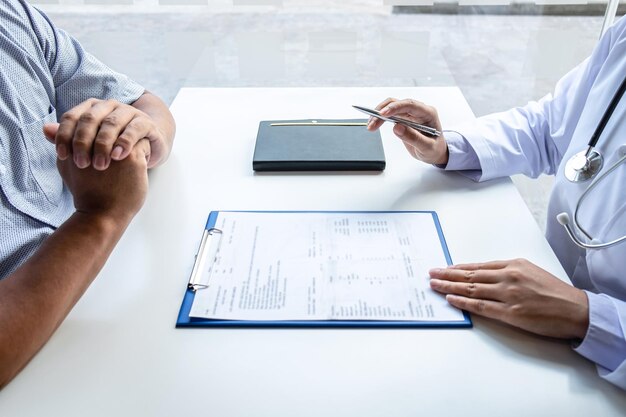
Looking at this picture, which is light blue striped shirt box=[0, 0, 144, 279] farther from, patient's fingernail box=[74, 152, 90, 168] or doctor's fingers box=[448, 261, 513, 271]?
doctor's fingers box=[448, 261, 513, 271]

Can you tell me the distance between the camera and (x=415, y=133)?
3.43 feet

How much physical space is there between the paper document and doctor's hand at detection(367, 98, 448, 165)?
160 mm

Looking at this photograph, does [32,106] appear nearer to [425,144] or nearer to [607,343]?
[425,144]

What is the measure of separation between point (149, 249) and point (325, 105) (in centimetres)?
63

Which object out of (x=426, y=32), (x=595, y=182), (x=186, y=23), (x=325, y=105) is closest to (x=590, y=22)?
(x=426, y=32)

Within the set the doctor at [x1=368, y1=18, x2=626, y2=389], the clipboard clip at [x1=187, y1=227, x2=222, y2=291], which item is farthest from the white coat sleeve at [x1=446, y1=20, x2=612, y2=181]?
the clipboard clip at [x1=187, y1=227, x2=222, y2=291]

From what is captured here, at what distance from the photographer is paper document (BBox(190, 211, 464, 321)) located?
752 millimetres

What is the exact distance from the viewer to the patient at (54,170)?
2.32ft

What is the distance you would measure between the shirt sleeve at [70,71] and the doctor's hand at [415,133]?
0.55 m

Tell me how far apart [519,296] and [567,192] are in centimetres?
32

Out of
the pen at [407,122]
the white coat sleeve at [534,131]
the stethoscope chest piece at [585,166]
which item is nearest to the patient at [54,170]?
the pen at [407,122]

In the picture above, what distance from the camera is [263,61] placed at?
299cm

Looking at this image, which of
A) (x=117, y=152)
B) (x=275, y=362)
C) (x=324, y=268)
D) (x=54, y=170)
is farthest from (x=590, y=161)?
(x=54, y=170)

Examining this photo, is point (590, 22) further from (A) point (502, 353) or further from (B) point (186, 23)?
(A) point (502, 353)
